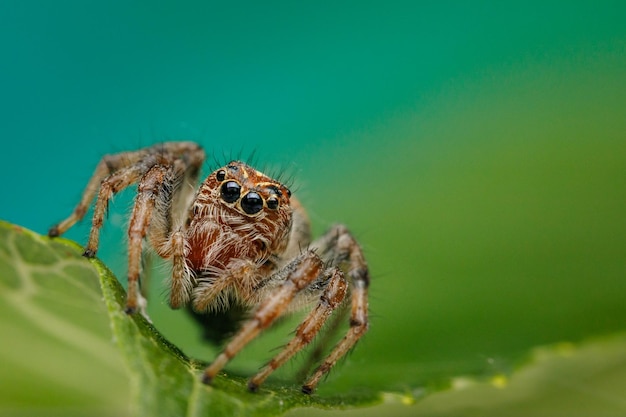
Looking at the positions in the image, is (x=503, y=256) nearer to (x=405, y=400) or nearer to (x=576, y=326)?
(x=576, y=326)

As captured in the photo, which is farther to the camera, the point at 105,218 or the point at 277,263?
the point at 277,263

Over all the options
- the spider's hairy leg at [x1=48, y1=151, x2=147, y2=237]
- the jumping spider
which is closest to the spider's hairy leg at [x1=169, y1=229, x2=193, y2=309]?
the jumping spider

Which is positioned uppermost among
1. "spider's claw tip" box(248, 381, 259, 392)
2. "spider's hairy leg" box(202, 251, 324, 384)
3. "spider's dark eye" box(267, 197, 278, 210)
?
"spider's dark eye" box(267, 197, 278, 210)

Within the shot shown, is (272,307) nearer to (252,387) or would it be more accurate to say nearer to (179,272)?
(252,387)

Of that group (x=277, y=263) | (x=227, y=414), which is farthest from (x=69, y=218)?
(x=227, y=414)

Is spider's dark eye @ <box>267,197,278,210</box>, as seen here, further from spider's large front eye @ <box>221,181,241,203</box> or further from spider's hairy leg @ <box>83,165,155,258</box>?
spider's hairy leg @ <box>83,165,155,258</box>

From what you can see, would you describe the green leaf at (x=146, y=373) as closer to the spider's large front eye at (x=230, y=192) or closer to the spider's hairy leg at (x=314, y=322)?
the spider's hairy leg at (x=314, y=322)

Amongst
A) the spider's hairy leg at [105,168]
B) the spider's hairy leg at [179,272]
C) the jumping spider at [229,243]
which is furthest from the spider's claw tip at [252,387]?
the spider's hairy leg at [105,168]
